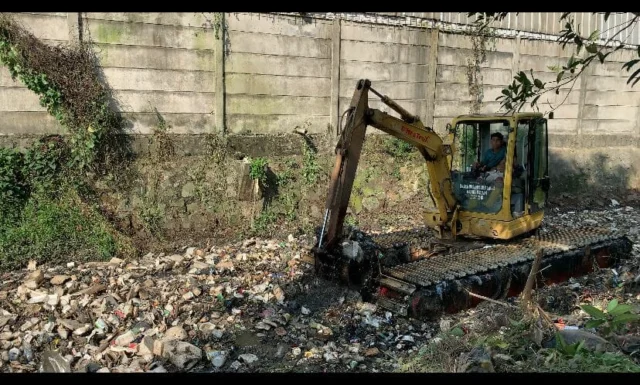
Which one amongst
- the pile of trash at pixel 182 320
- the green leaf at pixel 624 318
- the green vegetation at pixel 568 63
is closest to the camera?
the green vegetation at pixel 568 63

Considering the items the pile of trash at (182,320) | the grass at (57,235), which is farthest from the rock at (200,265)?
the grass at (57,235)

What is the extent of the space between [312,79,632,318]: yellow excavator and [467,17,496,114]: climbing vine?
3.40 m

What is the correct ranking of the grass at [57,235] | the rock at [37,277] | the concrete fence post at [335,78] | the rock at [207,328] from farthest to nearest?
the concrete fence post at [335,78], the grass at [57,235], the rock at [37,277], the rock at [207,328]

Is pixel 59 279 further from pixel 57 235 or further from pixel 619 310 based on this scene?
pixel 619 310

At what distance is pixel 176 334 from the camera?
14.7ft

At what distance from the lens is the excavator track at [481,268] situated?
4938mm

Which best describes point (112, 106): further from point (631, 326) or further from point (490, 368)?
point (631, 326)

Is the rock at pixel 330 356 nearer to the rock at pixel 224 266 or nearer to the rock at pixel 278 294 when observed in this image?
the rock at pixel 278 294

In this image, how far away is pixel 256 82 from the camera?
784 centimetres

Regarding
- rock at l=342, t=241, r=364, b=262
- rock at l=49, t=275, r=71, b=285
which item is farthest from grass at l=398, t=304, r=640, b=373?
rock at l=49, t=275, r=71, b=285

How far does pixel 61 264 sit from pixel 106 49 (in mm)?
2909

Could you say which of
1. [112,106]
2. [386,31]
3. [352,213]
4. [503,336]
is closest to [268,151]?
[352,213]

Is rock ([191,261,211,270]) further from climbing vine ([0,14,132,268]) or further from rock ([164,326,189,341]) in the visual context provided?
rock ([164,326,189,341])

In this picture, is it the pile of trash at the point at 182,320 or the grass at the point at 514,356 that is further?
the pile of trash at the point at 182,320
